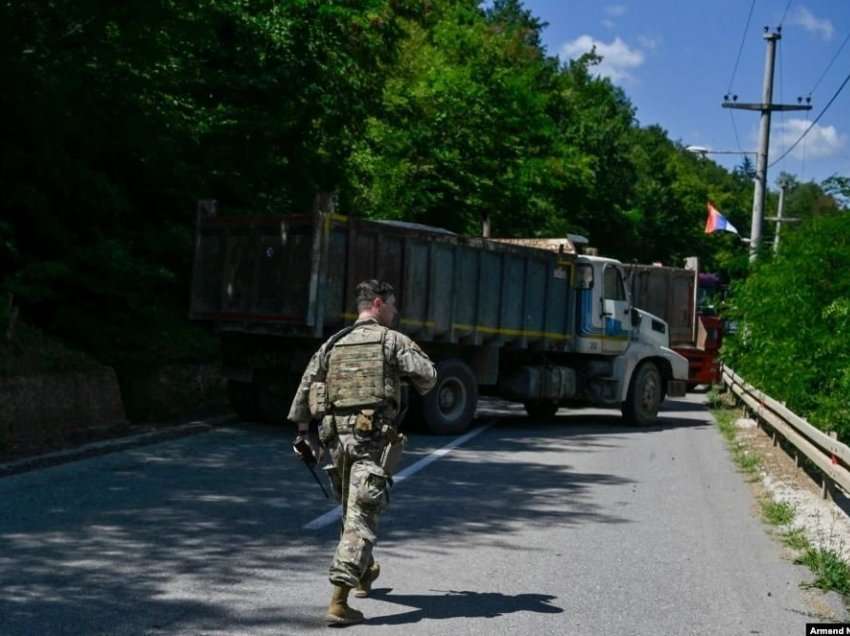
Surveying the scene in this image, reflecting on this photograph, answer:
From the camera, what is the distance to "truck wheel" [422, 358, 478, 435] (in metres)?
15.6

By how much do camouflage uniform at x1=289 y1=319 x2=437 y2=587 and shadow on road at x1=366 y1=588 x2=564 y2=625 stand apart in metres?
0.35

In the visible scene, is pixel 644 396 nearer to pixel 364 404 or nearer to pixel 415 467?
pixel 415 467

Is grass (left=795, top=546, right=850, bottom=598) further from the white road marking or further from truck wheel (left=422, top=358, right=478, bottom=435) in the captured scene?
truck wheel (left=422, top=358, right=478, bottom=435)

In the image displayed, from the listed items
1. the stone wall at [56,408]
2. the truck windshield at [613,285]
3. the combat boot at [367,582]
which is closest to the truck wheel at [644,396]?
the truck windshield at [613,285]

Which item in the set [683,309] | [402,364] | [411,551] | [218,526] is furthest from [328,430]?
[683,309]

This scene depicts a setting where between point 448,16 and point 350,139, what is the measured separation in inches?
726

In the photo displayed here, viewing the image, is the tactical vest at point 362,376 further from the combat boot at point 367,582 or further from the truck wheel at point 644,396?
the truck wheel at point 644,396

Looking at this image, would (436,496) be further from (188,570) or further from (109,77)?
→ (109,77)

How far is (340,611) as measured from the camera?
19.0 ft

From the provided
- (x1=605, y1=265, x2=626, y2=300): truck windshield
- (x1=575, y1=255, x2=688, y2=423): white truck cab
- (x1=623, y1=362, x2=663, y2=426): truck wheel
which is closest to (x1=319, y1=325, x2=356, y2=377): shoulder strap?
(x1=575, y1=255, x2=688, y2=423): white truck cab

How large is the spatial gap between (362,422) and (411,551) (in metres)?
2.02

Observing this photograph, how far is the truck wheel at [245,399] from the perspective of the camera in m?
16.1

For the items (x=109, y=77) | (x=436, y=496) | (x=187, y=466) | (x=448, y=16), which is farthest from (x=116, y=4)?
(x=448, y=16)

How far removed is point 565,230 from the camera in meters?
41.2
